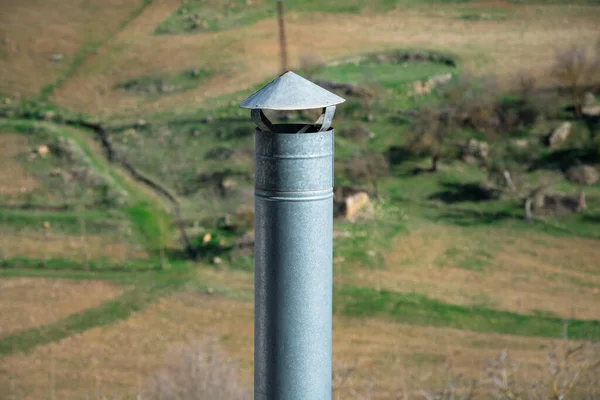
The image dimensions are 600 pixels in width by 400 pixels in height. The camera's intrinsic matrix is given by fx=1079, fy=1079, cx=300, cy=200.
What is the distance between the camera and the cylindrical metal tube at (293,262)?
4.32m

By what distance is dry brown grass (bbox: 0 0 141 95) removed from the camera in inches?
1199

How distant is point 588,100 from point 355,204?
766 centimetres

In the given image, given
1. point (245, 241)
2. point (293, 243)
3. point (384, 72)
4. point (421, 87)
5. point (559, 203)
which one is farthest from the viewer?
point (384, 72)

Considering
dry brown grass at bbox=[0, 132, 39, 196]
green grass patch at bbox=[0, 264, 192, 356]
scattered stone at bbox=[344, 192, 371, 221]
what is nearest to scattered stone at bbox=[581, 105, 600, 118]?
scattered stone at bbox=[344, 192, 371, 221]

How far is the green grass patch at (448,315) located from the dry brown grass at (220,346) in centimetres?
32

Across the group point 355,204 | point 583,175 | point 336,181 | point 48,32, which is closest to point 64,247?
point 336,181

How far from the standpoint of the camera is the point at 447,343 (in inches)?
763

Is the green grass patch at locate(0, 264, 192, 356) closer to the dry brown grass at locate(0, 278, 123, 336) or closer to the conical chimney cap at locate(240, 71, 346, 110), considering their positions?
the dry brown grass at locate(0, 278, 123, 336)

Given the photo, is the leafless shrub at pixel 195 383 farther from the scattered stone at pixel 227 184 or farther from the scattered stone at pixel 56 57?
the scattered stone at pixel 56 57

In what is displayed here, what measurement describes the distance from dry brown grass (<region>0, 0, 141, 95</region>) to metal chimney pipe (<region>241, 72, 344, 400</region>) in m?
27.0

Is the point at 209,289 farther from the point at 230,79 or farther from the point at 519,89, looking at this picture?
the point at 519,89

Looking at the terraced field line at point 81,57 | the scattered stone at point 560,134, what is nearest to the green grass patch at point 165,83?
the terraced field line at point 81,57

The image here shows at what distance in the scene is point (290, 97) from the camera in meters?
4.37

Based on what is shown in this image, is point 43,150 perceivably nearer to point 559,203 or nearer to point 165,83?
point 165,83
